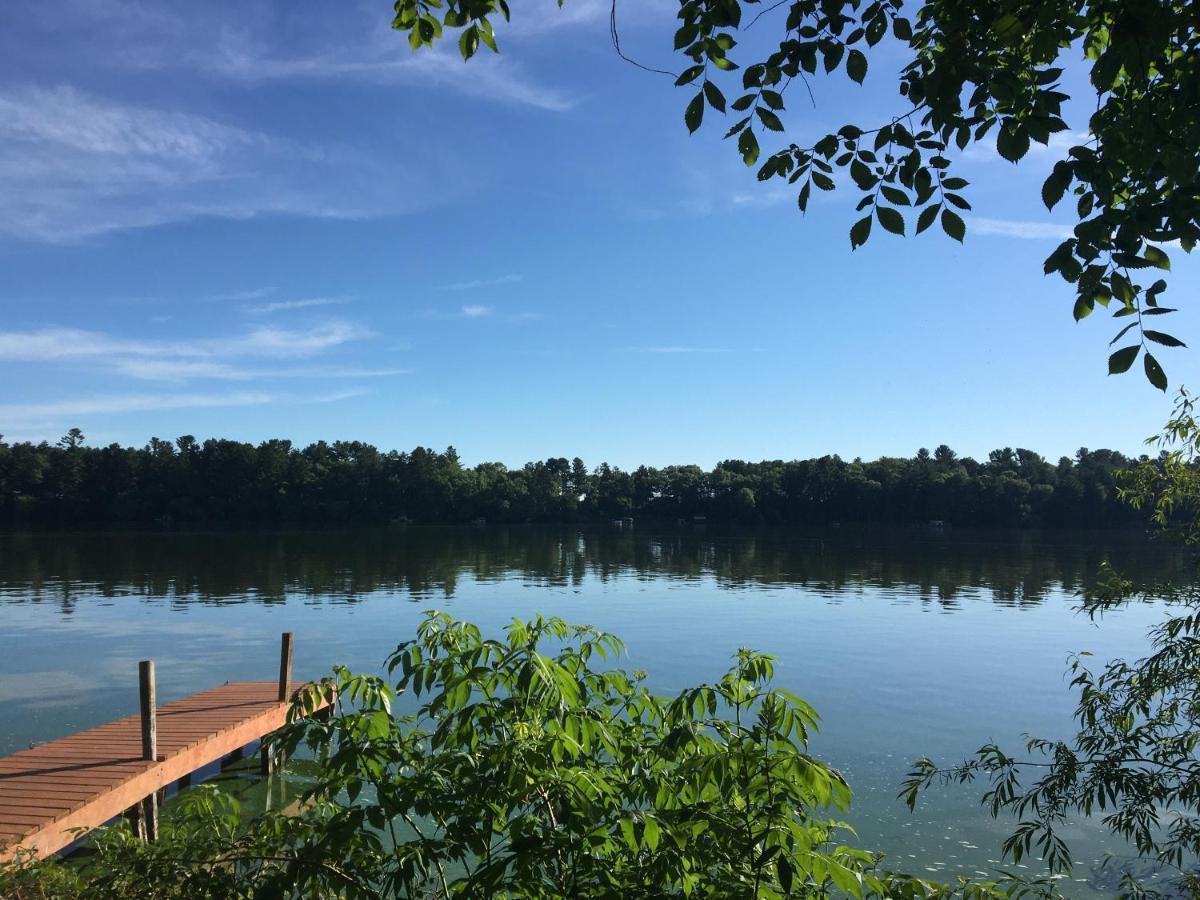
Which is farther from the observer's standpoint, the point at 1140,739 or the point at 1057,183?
the point at 1140,739

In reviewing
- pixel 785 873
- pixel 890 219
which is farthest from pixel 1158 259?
pixel 785 873

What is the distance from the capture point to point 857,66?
3.25 metres

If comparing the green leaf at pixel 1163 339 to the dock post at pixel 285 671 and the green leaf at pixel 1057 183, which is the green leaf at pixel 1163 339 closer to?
the green leaf at pixel 1057 183

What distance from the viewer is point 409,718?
3.74 meters

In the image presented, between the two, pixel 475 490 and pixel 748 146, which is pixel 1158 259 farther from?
pixel 475 490

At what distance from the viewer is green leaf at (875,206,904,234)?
112 inches

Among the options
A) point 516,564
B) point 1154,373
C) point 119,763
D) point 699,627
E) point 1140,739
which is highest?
point 1154,373

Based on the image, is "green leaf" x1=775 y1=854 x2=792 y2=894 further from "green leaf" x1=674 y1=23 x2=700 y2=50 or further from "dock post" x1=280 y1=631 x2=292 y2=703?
"dock post" x1=280 y1=631 x2=292 y2=703

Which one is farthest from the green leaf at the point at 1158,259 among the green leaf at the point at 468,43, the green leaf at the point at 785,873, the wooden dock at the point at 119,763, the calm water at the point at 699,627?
the calm water at the point at 699,627

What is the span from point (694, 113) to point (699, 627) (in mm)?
25824

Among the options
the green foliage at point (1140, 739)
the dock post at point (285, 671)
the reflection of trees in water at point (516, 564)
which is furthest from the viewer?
the reflection of trees in water at point (516, 564)

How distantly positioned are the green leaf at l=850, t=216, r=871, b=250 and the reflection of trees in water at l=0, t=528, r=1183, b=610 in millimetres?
32916

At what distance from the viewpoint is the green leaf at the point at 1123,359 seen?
240 cm

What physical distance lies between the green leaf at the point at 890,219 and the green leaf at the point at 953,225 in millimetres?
141
